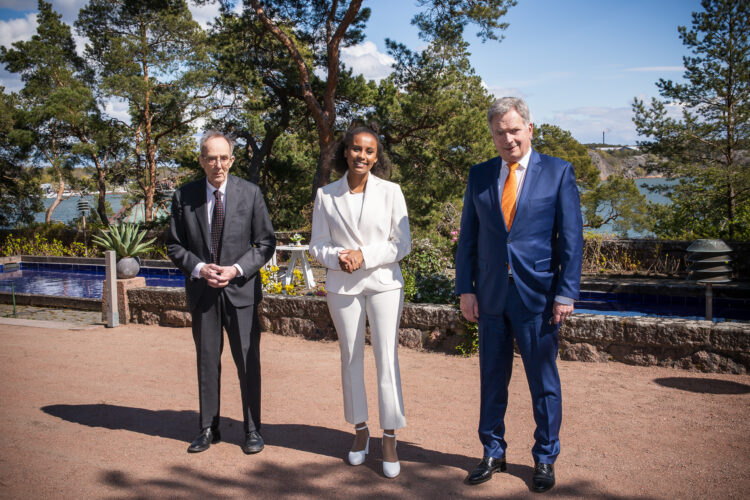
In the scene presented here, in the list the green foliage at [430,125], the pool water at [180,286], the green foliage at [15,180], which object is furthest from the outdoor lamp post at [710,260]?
the green foliage at [15,180]

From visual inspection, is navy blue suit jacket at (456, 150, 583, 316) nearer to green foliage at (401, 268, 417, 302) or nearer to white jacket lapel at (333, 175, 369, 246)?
white jacket lapel at (333, 175, 369, 246)

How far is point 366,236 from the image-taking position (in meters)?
3.26

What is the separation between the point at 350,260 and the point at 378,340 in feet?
1.59

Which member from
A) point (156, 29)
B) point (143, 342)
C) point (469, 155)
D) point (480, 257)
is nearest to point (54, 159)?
point (156, 29)

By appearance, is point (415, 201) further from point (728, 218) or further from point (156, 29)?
point (156, 29)

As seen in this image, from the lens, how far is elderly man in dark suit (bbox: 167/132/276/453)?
139 inches

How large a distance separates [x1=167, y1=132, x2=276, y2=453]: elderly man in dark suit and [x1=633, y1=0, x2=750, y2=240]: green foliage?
9917mm

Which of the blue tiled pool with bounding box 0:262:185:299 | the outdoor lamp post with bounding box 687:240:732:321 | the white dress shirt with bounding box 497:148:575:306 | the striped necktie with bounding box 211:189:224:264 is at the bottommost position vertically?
the blue tiled pool with bounding box 0:262:185:299

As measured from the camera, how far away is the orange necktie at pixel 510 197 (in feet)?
9.84

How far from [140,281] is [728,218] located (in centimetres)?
1051

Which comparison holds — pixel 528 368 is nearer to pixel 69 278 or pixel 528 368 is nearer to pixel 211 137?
pixel 211 137

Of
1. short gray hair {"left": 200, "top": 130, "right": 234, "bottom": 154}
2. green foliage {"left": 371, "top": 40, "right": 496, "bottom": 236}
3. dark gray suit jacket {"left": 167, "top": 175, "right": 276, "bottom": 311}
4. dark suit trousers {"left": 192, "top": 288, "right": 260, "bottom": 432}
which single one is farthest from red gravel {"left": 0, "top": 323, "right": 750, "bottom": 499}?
green foliage {"left": 371, "top": 40, "right": 496, "bottom": 236}

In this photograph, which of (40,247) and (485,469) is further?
(40,247)

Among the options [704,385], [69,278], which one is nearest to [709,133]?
[704,385]
